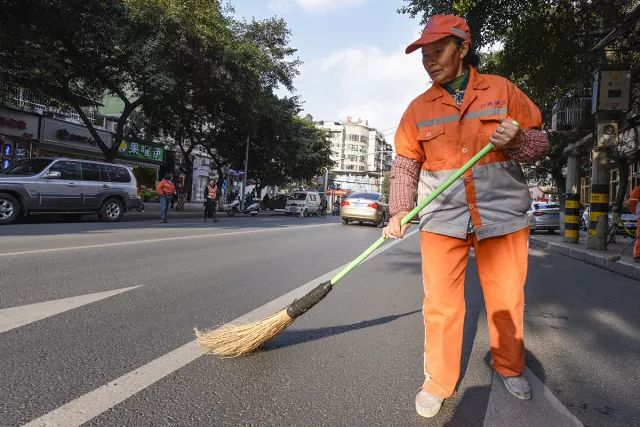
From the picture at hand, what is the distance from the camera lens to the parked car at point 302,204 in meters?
30.8

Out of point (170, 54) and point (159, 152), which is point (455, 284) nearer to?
point (170, 54)

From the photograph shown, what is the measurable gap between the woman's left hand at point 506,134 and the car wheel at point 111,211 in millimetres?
13938

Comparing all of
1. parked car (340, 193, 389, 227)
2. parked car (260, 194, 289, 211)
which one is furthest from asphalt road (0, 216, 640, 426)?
parked car (260, 194, 289, 211)

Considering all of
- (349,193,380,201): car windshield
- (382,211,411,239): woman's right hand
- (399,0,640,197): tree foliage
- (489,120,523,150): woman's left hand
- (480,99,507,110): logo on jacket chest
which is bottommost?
(382,211,411,239): woman's right hand

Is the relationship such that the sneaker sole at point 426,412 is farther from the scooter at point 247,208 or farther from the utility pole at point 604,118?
the scooter at point 247,208

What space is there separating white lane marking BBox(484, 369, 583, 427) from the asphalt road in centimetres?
1

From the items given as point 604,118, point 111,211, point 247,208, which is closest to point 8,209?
point 111,211

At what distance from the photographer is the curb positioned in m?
7.94

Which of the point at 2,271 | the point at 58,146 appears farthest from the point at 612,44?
the point at 58,146

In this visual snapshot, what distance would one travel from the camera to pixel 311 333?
3.57 metres

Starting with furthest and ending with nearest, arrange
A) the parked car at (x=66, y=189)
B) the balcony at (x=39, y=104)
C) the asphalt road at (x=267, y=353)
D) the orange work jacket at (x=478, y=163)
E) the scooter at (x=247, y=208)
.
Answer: the scooter at (x=247, y=208)
the balcony at (x=39, y=104)
the parked car at (x=66, y=189)
the orange work jacket at (x=478, y=163)
the asphalt road at (x=267, y=353)

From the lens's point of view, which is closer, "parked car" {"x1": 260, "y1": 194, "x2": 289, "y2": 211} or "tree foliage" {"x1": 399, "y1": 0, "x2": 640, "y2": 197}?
"tree foliage" {"x1": 399, "y1": 0, "x2": 640, "y2": 197}

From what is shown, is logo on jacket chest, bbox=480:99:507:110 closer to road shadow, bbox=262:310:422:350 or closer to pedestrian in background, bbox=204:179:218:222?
road shadow, bbox=262:310:422:350

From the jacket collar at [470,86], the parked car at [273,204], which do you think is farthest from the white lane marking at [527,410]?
the parked car at [273,204]
